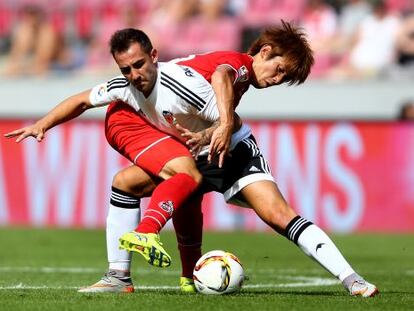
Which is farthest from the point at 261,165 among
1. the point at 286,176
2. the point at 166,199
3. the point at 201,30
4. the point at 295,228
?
the point at 201,30

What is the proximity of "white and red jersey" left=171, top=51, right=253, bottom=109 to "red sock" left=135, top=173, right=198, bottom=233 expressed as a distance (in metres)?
0.70

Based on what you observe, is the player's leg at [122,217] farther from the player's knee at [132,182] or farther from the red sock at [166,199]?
the red sock at [166,199]

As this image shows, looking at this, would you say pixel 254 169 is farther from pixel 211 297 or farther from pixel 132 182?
pixel 211 297

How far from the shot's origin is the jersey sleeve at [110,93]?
786cm

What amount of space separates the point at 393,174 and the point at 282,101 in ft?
16.2

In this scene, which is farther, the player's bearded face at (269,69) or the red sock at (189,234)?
the red sock at (189,234)

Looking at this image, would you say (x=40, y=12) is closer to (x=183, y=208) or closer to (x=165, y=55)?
(x=165, y=55)

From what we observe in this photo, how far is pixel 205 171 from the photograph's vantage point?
7.91 metres

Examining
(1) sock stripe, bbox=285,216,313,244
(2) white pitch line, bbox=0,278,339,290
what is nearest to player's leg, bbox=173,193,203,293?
(2) white pitch line, bbox=0,278,339,290

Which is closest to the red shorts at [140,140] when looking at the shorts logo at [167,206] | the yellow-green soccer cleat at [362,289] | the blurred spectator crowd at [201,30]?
the shorts logo at [167,206]

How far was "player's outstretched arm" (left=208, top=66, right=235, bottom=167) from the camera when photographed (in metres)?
7.27

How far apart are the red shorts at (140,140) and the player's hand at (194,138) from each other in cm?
22

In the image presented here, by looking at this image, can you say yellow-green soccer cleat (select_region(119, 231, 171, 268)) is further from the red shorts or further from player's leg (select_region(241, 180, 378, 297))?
player's leg (select_region(241, 180, 378, 297))

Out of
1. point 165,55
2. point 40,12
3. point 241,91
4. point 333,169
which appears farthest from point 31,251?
point 40,12
